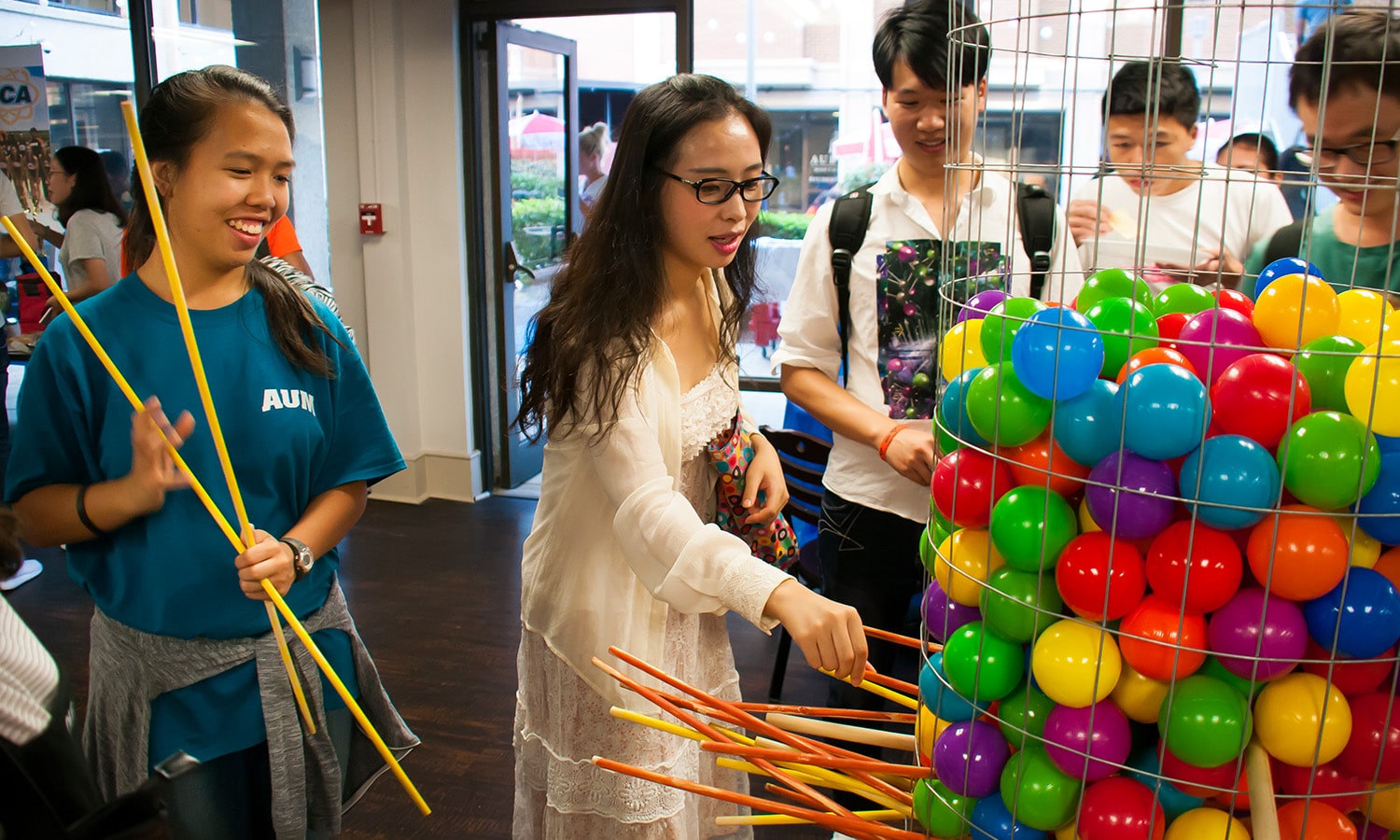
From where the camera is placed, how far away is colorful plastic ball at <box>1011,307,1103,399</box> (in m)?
0.83

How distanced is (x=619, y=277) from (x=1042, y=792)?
2.83 ft

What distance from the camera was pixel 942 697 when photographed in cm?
99

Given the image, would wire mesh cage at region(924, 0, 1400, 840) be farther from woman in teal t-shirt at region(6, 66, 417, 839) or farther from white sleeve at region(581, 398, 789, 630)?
woman in teal t-shirt at region(6, 66, 417, 839)

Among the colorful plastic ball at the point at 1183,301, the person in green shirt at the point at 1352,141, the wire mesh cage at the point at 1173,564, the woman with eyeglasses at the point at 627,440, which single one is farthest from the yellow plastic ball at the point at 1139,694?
the person in green shirt at the point at 1352,141

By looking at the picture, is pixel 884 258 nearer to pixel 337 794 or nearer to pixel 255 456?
pixel 255 456

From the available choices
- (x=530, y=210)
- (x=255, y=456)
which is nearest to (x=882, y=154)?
(x=530, y=210)

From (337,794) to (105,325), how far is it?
71cm

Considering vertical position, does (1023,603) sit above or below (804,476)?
above

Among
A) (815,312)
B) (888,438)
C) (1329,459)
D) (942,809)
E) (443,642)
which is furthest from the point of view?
(443,642)

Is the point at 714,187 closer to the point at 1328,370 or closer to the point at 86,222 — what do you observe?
the point at 1328,370

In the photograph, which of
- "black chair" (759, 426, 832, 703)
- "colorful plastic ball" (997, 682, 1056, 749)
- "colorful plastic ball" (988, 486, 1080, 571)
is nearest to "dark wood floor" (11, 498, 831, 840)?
"black chair" (759, 426, 832, 703)

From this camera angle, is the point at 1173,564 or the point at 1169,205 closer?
the point at 1173,564

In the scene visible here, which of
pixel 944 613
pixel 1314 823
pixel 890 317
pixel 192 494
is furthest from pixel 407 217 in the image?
pixel 1314 823

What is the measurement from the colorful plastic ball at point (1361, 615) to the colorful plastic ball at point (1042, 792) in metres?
0.23
